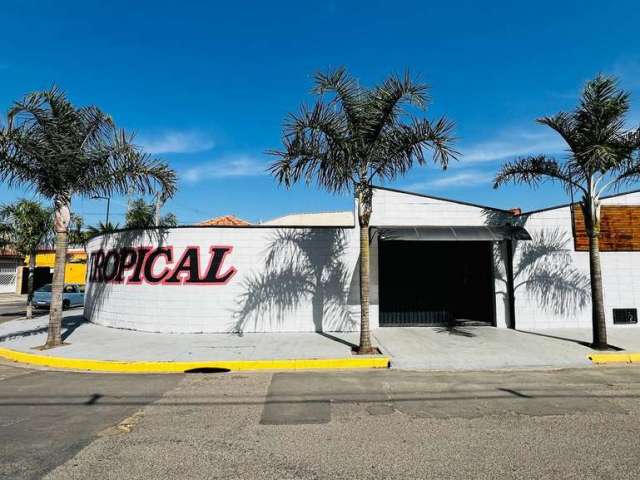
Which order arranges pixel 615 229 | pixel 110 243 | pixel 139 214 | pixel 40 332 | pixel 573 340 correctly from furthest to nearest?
pixel 139 214, pixel 110 243, pixel 615 229, pixel 40 332, pixel 573 340

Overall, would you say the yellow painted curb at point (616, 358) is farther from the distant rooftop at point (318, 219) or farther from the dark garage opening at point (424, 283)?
the distant rooftop at point (318, 219)

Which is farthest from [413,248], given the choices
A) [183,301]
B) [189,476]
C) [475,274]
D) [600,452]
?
[189,476]

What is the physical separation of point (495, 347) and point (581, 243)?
235 inches

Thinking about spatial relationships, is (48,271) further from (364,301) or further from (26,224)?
(364,301)

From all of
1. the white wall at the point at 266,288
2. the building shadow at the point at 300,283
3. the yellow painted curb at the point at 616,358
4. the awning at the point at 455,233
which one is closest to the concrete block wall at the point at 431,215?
the awning at the point at 455,233

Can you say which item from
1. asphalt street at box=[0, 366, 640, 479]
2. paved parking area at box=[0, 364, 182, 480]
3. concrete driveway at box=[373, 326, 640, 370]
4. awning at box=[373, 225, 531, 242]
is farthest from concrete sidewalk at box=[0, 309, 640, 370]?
awning at box=[373, 225, 531, 242]

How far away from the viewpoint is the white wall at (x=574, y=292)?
13.0 metres

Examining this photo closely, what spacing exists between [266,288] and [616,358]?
926 centimetres

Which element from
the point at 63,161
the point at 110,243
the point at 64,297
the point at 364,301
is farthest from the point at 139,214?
the point at 364,301

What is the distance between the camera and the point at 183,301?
12.6 metres

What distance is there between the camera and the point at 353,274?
12.9m

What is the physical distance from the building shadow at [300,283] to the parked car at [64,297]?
12.8 meters

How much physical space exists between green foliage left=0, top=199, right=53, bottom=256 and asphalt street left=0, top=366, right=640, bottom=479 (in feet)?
35.8

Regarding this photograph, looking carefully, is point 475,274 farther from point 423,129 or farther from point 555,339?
point 423,129
